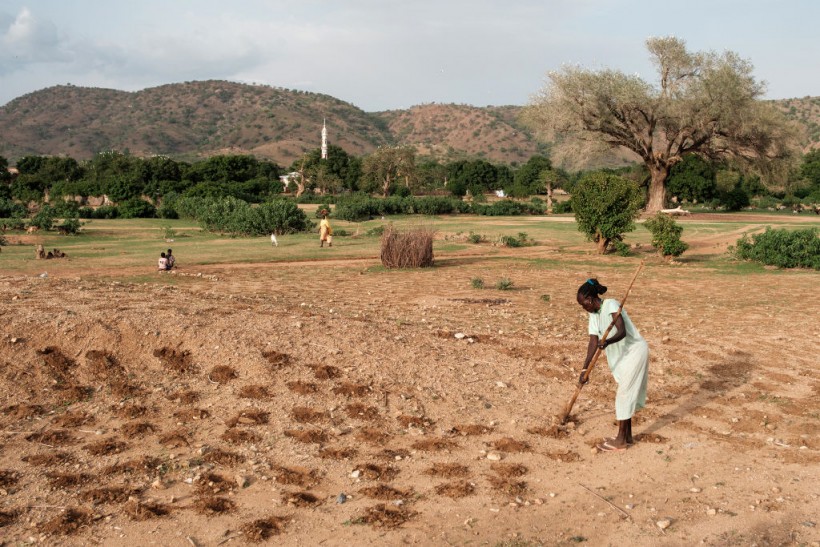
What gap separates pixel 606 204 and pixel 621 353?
642 inches

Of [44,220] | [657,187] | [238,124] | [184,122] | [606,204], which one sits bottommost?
[44,220]

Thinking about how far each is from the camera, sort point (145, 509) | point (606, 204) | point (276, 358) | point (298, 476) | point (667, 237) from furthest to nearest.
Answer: point (606, 204)
point (667, 237)
point (276, 358)
point (298, 476)
point (145, 509)

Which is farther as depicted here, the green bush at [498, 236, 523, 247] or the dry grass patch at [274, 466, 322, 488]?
the green bush at [498, 236, 523, 247]

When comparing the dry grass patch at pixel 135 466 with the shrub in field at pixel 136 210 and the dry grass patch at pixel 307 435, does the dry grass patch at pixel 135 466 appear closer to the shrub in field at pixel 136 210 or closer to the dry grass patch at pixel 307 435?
the dry grass patch at pixel 307 435

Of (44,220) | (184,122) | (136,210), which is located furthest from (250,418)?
(184,122)

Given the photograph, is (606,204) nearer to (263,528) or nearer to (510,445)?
(510,445)

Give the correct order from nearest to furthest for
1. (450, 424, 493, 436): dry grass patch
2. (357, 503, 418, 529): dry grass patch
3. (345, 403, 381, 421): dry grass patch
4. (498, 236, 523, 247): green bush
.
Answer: (357, 503, 418, 529): dry grass patch → (450, 424, 493, 436): dry grass patch → (345, 403, 381, 421): dry grass patch → (498, 236, 523, 247): green bush

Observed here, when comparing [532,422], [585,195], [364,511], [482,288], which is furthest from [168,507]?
[585,195]

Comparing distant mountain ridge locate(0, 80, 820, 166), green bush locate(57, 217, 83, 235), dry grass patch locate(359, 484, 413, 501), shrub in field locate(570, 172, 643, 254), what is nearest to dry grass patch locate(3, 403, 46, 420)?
dry grass patch locate(359, 484, 413, 501)

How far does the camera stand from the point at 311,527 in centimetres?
477

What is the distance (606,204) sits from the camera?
21.7 m

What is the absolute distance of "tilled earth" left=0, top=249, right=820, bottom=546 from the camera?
4875 millimetres

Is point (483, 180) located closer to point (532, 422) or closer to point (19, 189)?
point (19, 189)

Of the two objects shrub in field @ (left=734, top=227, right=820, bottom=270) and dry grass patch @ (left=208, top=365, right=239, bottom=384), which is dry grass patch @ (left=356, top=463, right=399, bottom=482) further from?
shrub in field @ (left=734, top=227, right=820, bottom=270)
